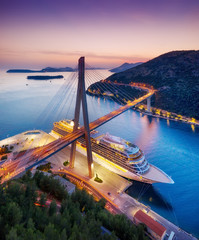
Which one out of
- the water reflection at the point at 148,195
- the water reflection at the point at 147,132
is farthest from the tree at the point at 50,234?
the water reflection at the point at 147,132

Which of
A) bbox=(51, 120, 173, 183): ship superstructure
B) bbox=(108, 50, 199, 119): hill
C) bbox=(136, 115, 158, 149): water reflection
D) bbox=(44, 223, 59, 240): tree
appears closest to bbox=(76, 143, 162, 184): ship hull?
bbox=(51, 120, 173, 183): ship superstructure

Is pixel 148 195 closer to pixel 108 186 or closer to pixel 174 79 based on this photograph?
pixel 108 186

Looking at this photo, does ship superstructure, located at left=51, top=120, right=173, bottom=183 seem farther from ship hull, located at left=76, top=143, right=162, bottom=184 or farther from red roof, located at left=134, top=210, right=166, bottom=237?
red roof, located at left=134, top=210, right=166, bottom=237

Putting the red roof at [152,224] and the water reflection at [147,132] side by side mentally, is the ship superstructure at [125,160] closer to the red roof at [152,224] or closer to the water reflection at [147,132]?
the red roof at [152,224]

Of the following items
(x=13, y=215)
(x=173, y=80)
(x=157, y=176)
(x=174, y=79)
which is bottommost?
(x=157, y=176)

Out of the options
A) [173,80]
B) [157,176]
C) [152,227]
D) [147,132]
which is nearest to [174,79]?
[173,80]
